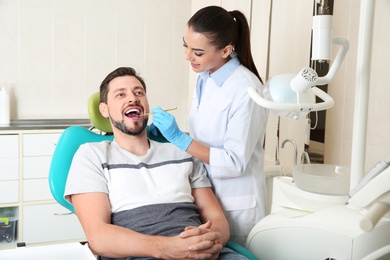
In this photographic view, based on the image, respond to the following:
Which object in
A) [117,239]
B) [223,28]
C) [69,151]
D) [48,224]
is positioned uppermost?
[223,28]

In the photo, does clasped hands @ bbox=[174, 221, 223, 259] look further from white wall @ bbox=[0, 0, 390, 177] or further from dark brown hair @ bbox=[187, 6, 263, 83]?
white wall @ bbox=[0, 0, 390, 177]

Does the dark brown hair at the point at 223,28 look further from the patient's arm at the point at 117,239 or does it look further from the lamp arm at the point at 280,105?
the patient's arm at the point at 117,239

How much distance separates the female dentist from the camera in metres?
1.94

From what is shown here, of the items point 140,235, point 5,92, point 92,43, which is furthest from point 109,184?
Result: point 92,43

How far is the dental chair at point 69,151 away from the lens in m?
1.92

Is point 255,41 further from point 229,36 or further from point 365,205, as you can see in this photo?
point 365,205

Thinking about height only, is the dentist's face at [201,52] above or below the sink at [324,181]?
above

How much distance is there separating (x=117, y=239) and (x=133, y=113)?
536mm

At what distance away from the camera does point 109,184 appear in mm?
1858

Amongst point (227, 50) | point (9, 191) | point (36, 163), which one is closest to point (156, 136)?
point (227, 50)

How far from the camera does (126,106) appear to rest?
203 centimetres

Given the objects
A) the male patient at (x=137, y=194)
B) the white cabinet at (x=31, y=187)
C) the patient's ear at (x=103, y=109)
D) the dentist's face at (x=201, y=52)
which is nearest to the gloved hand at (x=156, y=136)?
the male patient at (x=137, y=194)

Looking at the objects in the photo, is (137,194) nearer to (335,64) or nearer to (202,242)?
(202,242)

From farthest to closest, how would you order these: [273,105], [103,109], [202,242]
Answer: [103,109], [202,242], [273,105]
